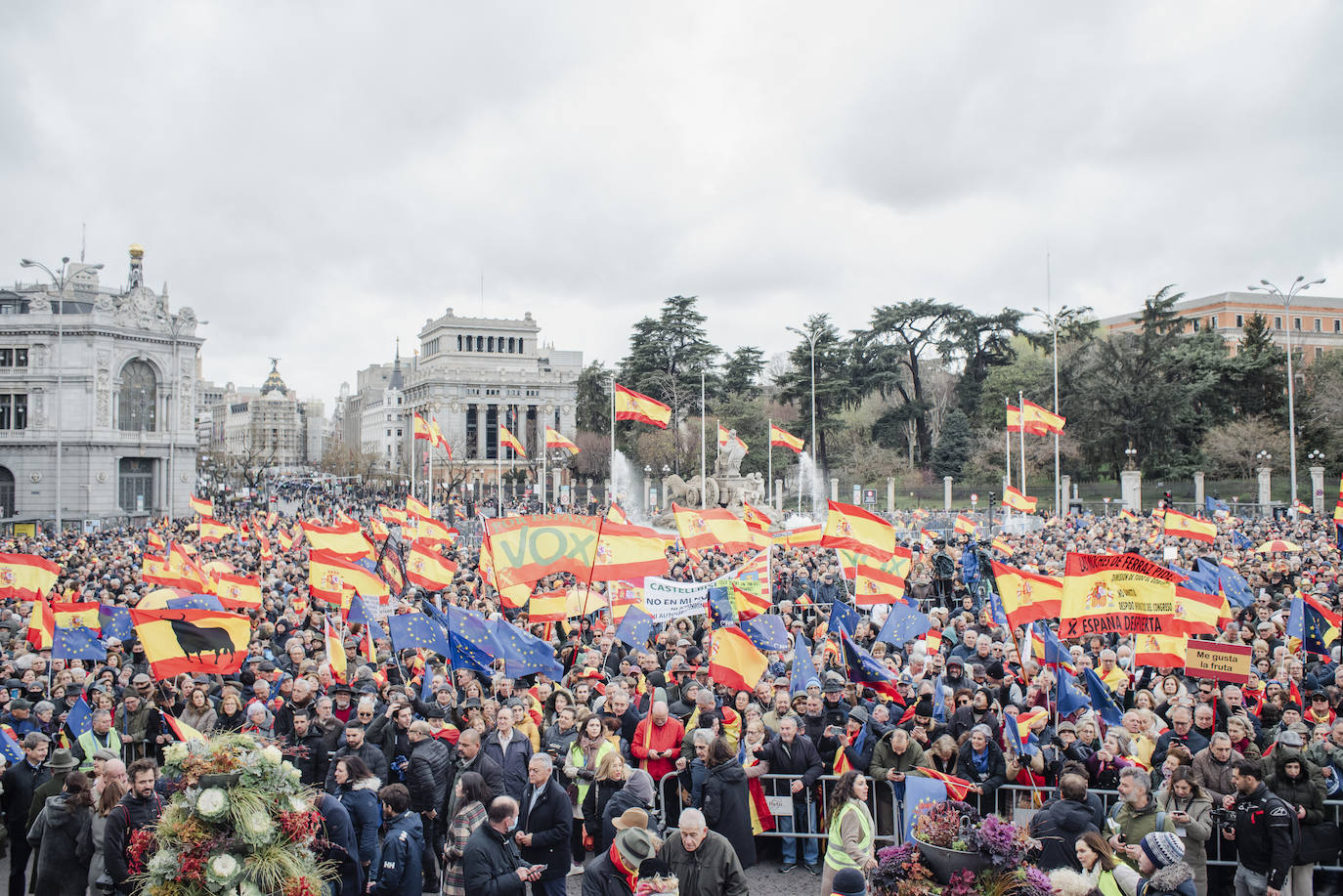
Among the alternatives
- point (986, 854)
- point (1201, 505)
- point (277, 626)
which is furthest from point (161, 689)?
point (1201, 505)

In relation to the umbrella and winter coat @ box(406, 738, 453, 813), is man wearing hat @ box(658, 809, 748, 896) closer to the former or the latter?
winter coat @ box(406, 738, 453, 813)

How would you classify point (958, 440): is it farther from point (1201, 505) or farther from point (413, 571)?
point (413, 571)

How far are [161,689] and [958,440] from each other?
172 ft

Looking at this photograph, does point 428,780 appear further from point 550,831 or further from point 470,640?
point 470,640

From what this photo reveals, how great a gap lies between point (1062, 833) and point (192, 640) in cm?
813

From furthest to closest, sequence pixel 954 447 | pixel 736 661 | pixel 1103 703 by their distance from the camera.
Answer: pixel 954 447
pixel 736 661
pixel 1103 703

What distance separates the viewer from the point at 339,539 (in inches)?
648

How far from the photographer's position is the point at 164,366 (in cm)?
5622

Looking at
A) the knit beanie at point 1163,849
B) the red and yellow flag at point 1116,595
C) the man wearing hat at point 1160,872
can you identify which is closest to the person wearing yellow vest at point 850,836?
the man wearing hat at point 1160,872

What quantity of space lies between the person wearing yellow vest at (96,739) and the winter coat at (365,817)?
2923 mm

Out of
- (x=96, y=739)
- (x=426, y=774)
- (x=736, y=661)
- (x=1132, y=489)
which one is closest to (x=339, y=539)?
(x=96, y=739)

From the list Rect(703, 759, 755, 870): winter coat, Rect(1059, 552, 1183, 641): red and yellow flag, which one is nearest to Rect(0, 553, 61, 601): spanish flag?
Rect(703, 759, 755, 870): winter coat

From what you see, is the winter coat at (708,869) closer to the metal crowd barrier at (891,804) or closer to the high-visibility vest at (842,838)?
the high-visibility vest at (842,838)

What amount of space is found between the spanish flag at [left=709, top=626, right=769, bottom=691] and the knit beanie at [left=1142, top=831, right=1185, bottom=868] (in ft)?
15.4
